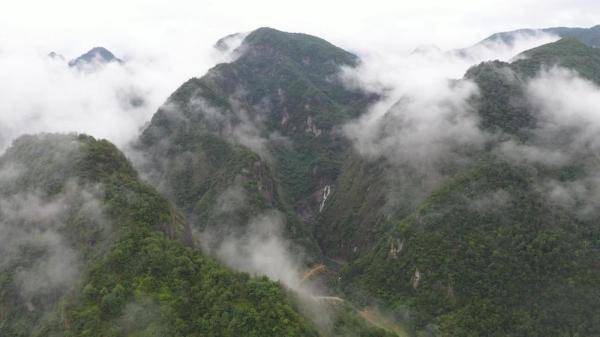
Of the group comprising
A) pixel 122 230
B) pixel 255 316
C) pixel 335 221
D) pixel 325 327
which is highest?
pixel 122 230

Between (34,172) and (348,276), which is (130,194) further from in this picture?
(348,276)

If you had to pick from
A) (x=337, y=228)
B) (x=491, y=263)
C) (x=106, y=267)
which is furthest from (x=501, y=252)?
(x=106, y=267)

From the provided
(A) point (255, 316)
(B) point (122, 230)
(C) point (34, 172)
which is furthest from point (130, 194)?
(A) point (255, 316)

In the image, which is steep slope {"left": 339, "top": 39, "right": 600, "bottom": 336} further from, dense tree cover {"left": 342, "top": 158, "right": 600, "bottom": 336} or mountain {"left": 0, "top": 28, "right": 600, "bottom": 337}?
mountain {"left": 0, "top": 28, "right": 600, "bottom": 337}

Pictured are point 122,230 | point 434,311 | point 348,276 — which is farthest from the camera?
point 348,276

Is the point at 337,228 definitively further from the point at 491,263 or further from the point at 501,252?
the point at 501,252

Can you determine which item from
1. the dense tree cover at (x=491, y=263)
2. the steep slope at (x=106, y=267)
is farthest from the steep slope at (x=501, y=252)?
the steep slope at (x=106, y=267)

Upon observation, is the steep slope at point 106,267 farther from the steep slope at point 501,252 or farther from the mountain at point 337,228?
the steep slope at point 501,252
